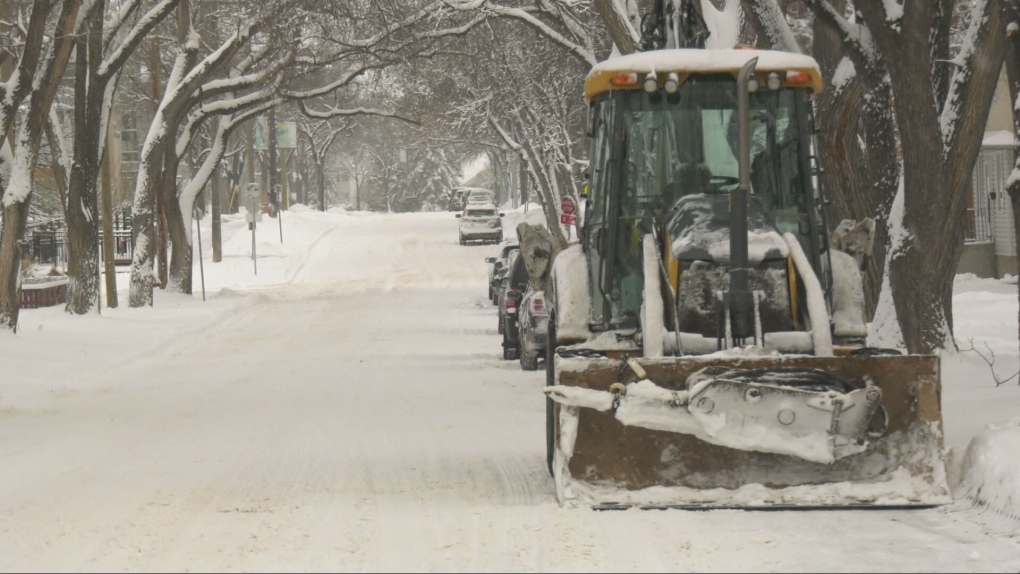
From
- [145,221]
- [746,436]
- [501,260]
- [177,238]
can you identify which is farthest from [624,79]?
[177,238]

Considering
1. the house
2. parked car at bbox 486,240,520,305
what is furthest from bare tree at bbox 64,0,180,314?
the house

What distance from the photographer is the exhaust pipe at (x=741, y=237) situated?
7941mm

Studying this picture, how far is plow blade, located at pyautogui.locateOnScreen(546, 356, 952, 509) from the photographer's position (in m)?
7.81

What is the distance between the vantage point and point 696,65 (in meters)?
8.88

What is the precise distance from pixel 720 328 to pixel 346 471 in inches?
121

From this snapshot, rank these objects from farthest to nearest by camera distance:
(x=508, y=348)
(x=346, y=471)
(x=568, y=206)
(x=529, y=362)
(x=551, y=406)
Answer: (x=568, y=206) → (x=508, y=348) → (x=529, y=362) → (x=346, y=471) → (x=551, y=406)

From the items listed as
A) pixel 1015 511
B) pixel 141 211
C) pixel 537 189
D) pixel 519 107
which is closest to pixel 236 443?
pixel 1015 511

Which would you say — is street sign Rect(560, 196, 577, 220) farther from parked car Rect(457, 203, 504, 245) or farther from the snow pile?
the snow pile

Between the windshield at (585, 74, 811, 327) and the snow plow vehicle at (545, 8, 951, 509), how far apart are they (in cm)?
1

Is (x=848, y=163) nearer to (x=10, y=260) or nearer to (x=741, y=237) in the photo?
(x=741, y=237)

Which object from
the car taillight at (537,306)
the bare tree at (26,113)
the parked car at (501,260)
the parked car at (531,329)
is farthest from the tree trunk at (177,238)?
the car taillight at (537,306)

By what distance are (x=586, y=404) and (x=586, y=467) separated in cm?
38

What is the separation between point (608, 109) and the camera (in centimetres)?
905

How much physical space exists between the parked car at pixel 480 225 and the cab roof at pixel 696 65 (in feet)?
145
